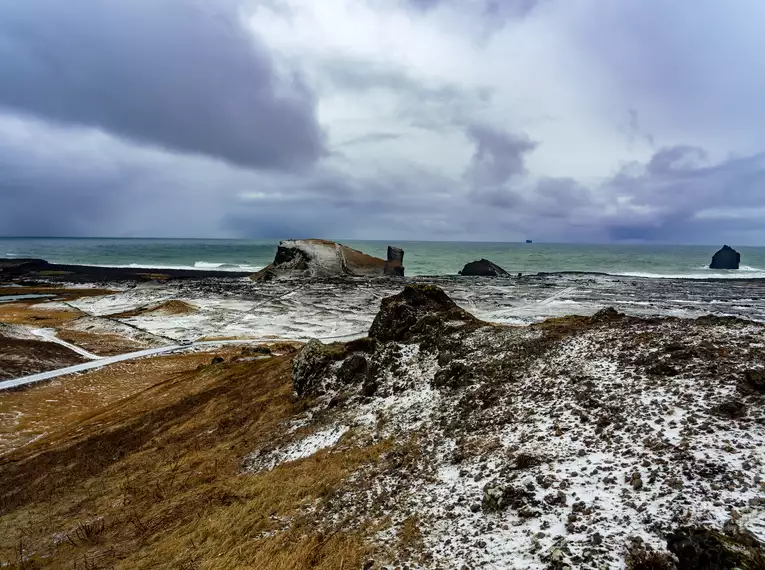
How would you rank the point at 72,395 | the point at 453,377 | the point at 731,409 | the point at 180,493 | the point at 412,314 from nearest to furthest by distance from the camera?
the point at 731,409 → the point at 180,493 → the point at 453,377 → the point at 412,314 → the point at 72,395

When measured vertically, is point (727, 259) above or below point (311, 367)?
above

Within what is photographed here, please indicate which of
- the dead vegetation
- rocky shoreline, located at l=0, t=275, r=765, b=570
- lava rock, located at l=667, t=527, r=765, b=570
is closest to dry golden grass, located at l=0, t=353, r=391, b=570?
rocky shoreline, located at l=0, t=275, r=765, b=570

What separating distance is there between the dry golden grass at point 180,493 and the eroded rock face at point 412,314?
4902 mm

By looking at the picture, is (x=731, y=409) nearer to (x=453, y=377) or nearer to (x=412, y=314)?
(x=453, y=377)

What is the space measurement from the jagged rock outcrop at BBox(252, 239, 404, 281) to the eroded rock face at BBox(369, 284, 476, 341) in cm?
7762

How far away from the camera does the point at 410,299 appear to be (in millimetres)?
19547

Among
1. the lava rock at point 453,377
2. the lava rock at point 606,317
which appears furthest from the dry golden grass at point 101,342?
Result: the lava rock at point 606,317

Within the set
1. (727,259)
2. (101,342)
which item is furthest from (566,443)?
(727,259)

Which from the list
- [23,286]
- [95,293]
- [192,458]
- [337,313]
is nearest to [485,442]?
[192,458]

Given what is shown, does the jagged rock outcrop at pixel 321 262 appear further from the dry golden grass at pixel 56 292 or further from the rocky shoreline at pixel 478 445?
the rocky shoreline at pixel 478 445

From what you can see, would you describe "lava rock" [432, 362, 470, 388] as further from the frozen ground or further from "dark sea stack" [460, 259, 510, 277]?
"dark sea stack" [460, 259, 510, 277]

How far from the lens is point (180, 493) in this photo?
11.0 metres

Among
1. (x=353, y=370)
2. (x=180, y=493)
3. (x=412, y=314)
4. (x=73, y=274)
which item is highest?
(x=412, y=314)

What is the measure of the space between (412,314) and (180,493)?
1100 cm
